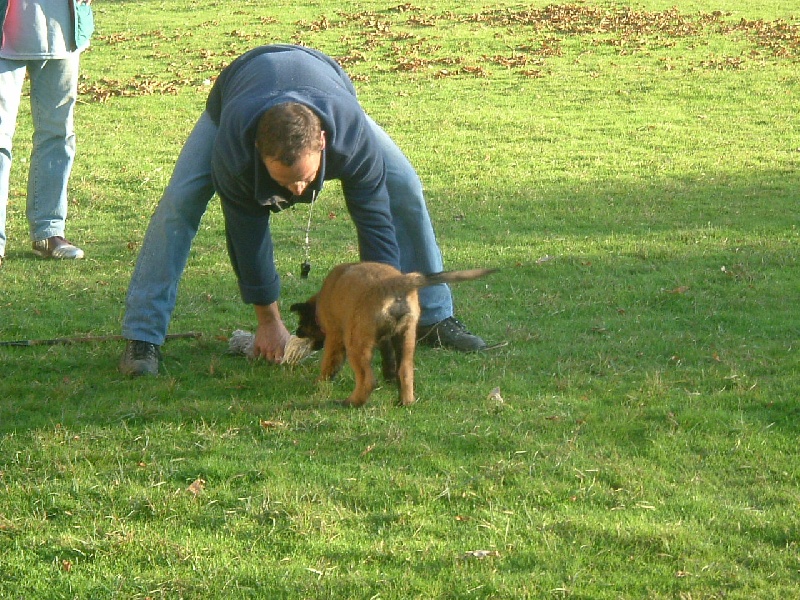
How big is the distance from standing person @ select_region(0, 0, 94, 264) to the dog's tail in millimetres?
4179

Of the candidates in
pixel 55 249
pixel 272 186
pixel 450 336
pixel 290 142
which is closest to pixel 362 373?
pixel 272 186

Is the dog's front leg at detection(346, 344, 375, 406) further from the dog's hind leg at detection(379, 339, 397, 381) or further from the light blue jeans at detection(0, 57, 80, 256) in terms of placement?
the light blue jeans at detection(0, 57, 80, 256)

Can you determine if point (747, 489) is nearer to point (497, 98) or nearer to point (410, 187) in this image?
point (410, 187)

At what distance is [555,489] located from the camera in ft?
15.8

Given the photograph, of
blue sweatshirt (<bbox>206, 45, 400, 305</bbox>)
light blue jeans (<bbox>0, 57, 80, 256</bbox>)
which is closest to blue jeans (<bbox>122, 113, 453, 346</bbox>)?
blue sweatshirt (<bbox>206, 45, 400, 305</bbox>)

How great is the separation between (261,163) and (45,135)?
439 cm

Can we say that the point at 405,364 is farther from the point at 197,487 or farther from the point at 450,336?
the point at 197,487

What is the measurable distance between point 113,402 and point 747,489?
131 inches

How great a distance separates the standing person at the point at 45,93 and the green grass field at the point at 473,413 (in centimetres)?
37

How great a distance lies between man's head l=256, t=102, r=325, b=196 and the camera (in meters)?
5.04

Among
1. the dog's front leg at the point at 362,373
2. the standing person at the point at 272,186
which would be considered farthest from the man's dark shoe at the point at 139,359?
the dog's front leg at the point at 362,373

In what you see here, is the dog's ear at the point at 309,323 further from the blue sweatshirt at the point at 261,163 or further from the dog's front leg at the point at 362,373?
the dog's front leg at the point at 362,373

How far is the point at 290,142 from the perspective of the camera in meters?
5.03

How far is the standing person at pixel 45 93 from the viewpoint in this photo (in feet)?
27.9
